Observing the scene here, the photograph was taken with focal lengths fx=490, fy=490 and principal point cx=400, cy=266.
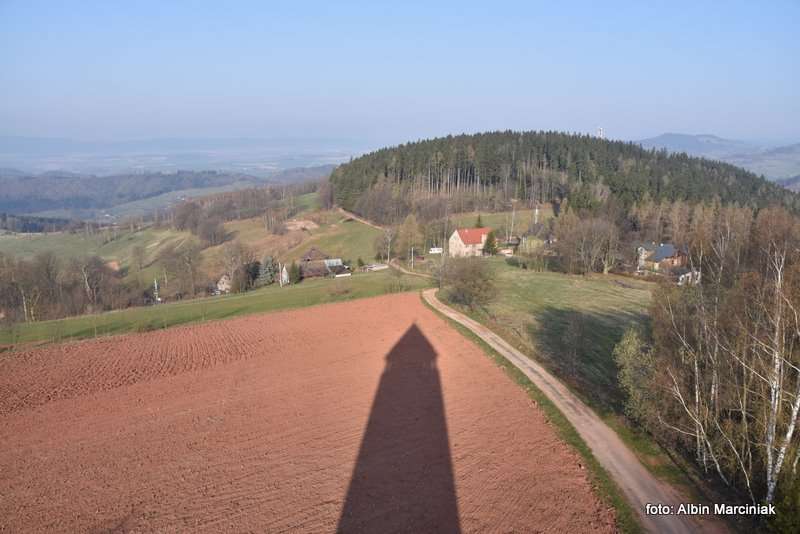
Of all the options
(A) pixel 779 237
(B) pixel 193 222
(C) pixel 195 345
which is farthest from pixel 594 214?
(B) pixel 193 222

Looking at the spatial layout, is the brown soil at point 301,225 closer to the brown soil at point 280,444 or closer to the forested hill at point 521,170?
the forested hill at point 521,170

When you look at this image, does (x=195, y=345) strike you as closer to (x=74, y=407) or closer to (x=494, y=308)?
(x=74, y=407)

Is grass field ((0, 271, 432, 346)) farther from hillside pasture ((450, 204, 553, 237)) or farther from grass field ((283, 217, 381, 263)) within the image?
hillside pasture ((450, 204, 553, 237))

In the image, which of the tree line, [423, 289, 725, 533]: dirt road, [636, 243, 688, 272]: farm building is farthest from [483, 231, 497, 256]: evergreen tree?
the tree line

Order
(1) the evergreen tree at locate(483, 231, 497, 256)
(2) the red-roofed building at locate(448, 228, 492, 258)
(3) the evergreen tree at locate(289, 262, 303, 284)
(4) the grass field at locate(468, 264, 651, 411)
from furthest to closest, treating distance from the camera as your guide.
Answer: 1. (2) the red-roofed building at locate(448, 228, 492, 258)
2. (1) the evergreen tree at locate(483, 231, 497, 256)
3. (3) the evergreen tree at locate(289, 262, 303, 284)
4. (4) the grass field at locate(468, 264, 651, 411)

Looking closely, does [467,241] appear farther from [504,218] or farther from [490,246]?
[504,218]

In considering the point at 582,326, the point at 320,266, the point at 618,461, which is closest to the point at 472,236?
the point at 320,266
